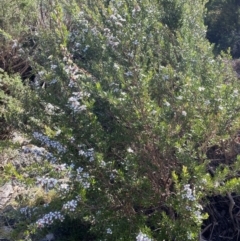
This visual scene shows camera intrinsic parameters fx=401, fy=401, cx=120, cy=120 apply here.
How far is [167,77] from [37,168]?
1179 millimetres

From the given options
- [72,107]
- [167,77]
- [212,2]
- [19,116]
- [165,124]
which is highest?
[212,2]

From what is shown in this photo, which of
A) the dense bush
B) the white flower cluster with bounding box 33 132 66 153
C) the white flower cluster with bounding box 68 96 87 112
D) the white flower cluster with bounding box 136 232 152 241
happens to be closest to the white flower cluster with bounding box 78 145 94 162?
the dense bush

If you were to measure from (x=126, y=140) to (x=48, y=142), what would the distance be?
543 mm

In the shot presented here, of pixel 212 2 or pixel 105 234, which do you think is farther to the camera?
pixel 212 2

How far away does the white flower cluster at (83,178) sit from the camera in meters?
2.47

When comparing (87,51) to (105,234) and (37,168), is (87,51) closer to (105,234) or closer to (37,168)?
(37,168)

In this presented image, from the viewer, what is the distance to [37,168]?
96.9 inches

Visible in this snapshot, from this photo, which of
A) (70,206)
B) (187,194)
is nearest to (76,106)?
(70,206)

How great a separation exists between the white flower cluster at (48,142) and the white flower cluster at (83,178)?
235mm

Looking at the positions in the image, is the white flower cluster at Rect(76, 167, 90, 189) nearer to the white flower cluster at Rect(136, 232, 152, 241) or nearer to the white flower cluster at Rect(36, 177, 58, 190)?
the white flower cluster at Rect(36, 177, 58, 190)

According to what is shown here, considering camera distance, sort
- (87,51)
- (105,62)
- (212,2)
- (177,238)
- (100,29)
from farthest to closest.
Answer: (212,2), (100,29), (87,51), (105,62), (177,238)

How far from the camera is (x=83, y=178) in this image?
8.17 feet

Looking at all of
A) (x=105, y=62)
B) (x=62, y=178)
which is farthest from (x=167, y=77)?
(x=62, y=178)

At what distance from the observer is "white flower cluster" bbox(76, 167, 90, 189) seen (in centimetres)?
247
